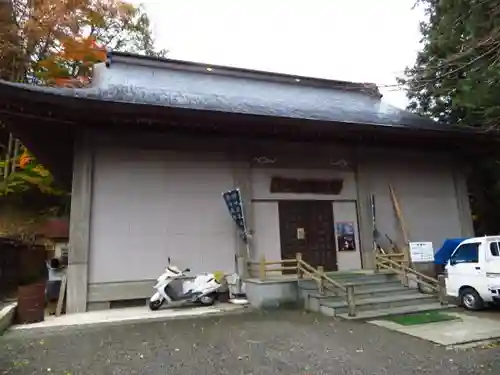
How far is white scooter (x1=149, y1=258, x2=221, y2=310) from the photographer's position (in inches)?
291

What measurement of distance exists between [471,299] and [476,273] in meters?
0.50

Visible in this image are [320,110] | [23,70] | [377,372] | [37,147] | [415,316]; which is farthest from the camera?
[23,70]

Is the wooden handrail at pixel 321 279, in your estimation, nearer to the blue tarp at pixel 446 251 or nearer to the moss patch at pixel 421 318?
the moss patch at pixel 421 318

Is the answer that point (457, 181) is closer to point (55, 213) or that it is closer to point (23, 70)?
point (55, 213)

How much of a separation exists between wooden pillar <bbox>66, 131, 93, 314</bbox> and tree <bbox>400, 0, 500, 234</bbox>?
252 inches

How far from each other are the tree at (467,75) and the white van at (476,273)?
3.10m

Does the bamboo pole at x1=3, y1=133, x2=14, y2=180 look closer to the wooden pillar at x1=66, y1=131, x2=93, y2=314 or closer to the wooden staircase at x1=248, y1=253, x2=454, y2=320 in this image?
the wooden pillar at x1=66, y1=131, x2=93, y2=314

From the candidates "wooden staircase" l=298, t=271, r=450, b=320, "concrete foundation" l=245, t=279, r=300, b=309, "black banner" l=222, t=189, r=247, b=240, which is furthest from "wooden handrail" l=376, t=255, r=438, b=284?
"black banner" l=222, t=189, r=247, b=240

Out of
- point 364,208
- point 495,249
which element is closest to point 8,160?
point 364,208

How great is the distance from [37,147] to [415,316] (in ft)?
31.4

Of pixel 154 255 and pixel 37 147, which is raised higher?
pixel 37 147

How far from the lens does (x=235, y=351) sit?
4.57m

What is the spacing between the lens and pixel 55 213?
52.8 ft

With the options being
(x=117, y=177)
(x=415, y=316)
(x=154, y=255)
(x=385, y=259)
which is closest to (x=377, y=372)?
(x=415, y=316)
